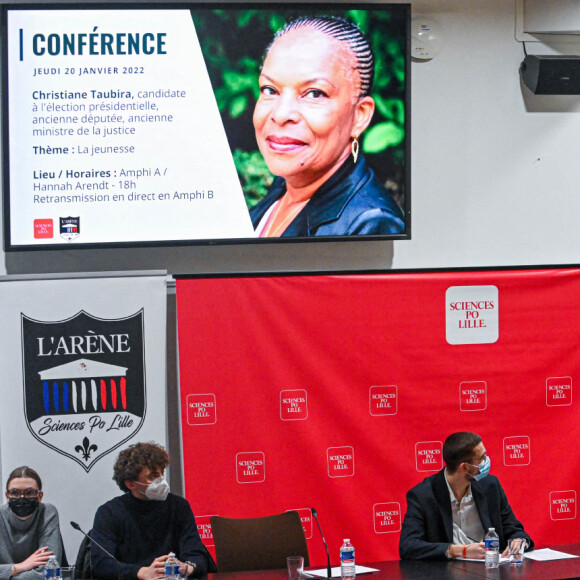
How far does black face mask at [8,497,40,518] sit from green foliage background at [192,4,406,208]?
1.75m

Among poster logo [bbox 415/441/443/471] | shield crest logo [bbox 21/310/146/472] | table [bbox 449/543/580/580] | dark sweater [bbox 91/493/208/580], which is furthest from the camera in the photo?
poster logo [bbox 415/441/443/471]

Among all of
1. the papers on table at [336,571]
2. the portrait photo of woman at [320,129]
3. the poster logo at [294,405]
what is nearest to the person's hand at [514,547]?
the papers on table at [336,571]

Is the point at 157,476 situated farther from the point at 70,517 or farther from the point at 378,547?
the point at 378,547

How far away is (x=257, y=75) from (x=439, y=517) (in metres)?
2.29

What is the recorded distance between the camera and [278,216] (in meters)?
4.52

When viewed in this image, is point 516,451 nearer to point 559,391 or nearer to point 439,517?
point 559,391

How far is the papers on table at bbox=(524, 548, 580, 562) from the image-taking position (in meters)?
3.56

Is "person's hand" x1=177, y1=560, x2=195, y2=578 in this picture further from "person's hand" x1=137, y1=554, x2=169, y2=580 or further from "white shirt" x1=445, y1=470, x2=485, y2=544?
"white shirt" x1=445, y1=470, x2=485, y2=544

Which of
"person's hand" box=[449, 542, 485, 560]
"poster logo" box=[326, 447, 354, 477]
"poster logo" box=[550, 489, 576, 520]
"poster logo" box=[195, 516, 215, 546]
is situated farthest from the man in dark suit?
"poster logo" box=[195, 516, 215, 546]

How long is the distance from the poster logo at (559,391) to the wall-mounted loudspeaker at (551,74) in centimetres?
154

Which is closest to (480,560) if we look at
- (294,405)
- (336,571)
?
(336,571)

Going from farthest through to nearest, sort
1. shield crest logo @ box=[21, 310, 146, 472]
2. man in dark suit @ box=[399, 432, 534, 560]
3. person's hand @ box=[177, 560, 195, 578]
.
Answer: shield crest logo @ box=[21, 310, 146, 472] → man in dark suit @ box=[399, 432, 534, 560] → person's hand @ box=[177, 560, 195, 578]

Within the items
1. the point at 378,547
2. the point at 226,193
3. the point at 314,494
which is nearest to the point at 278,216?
the point at 226,193

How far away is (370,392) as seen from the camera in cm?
457
